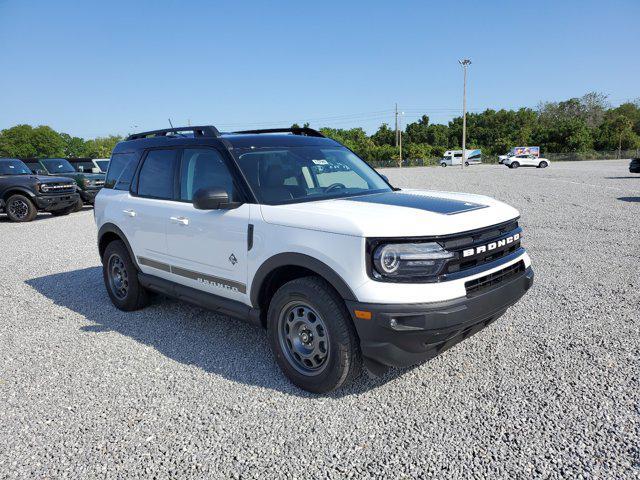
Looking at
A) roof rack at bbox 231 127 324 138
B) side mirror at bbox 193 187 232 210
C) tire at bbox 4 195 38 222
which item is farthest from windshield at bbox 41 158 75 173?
side mirror at bbox 193 187 232 210

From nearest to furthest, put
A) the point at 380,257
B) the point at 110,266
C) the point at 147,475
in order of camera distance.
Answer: the point at 147,475
the point at 380,257
the point at 110,266

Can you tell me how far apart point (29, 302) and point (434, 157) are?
265 feet

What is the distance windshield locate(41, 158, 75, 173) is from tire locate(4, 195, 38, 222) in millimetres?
4158

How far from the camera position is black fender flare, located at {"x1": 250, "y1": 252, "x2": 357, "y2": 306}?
2.95 metres

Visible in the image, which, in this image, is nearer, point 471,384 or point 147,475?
point 147,475

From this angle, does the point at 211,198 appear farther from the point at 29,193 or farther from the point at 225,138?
the point at 29,193

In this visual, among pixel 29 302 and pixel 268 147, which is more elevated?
pixel 268 147

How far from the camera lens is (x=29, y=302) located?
5906mm

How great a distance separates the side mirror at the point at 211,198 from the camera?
3500mm

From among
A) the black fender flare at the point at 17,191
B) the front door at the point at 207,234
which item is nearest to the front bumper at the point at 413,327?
the front door at the point at 207,234

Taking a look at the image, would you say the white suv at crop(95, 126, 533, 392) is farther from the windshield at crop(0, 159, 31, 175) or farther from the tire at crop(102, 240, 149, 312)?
the windshield at crop(0, 159, 31, 175)

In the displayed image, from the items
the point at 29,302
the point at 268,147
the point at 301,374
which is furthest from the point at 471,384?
the point at 29,302

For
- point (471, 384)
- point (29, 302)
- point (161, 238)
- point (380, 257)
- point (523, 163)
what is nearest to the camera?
point (380, 257)

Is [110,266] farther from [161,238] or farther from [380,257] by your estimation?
[380,257]
